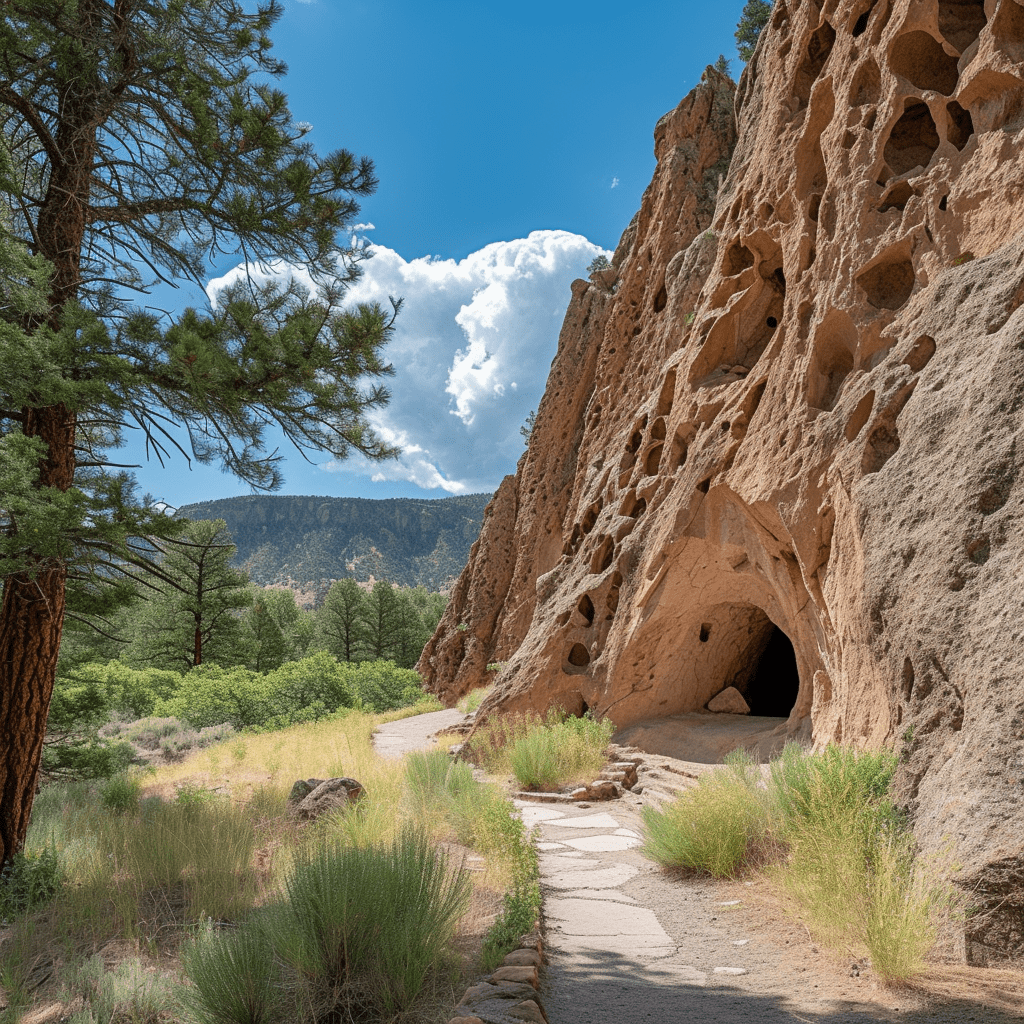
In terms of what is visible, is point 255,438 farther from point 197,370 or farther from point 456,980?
point 456,980

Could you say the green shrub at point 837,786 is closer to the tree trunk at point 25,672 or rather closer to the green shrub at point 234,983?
the green shrub at point 234,983

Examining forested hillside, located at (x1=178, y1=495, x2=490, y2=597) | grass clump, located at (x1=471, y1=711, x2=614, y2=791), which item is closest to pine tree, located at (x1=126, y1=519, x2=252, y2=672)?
grass clump, located at (x1=471, y1=711, x2=614, y2=791)

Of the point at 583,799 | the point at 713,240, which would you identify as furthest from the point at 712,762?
the point at 713,240

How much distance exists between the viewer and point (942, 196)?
6.52m

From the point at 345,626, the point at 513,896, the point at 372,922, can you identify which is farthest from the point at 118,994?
the point at 345,626

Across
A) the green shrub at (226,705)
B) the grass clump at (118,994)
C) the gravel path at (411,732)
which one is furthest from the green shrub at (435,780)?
the green shrub at (226,705)

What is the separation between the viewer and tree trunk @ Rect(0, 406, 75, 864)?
5332 millimetres

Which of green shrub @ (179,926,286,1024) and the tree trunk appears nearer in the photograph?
green shrub @ (179,926,286,1024)

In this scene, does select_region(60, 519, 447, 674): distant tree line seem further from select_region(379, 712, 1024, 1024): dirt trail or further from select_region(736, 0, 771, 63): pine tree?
select_region(736, 0, 771, 63): pine tree

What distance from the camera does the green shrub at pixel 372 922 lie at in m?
3.19

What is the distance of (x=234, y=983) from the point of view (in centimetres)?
309

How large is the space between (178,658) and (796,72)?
95.1 ft

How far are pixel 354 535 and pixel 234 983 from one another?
6476 inches

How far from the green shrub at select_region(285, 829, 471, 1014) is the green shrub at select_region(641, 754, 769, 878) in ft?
7.60
